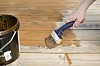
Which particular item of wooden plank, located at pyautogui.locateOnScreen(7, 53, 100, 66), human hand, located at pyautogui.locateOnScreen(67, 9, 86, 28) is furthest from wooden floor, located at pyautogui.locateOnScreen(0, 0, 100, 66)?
human hand, located at pyautogui.locateOnScreen(67, 9, 86, 28)

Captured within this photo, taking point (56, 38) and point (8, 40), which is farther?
point (56, 38)

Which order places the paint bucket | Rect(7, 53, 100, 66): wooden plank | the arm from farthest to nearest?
the arm < Rect(7, 53, 100, 66): wooden plank < the paint bucket

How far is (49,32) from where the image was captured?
1819mm

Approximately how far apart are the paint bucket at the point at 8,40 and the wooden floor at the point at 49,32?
0.22ft

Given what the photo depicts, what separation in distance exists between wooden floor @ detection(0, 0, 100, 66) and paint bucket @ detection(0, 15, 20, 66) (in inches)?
2.6

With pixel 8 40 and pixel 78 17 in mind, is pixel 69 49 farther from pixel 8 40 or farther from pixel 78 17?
A: pixel 8 40

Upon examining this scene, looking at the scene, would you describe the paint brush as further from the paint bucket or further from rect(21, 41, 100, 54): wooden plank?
the paint bucket

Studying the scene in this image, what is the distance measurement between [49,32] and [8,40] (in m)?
0.50

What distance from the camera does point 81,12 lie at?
1605 mm

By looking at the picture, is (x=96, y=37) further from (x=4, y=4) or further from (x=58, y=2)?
(x=4, y=4)

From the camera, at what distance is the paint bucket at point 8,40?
53.4 inches

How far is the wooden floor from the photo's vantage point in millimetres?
1514

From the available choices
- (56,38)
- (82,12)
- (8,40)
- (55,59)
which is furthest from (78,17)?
(8,40)

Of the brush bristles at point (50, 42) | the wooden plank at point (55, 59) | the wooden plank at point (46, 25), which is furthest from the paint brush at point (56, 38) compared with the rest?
the wooden plank at point (46, 25)
